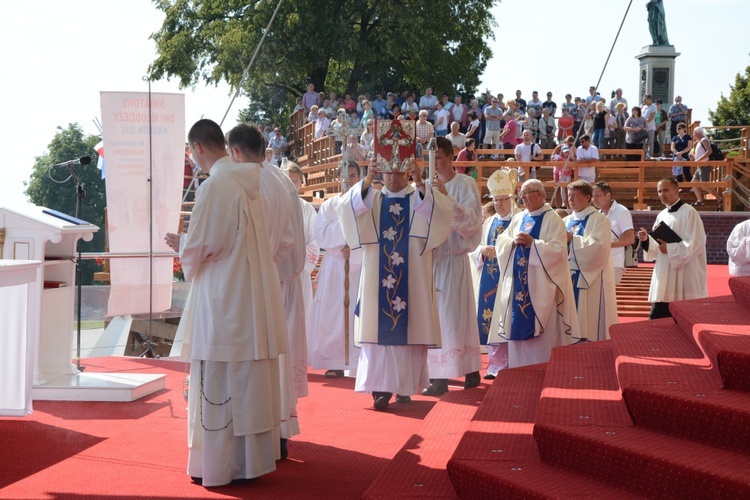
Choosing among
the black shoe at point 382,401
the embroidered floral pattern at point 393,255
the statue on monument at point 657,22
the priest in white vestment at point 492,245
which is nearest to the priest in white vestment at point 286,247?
the black shoe at point 382,401

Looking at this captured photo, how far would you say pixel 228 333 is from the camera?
447cm

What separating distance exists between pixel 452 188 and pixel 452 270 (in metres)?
0.63

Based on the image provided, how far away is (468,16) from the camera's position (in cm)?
3206

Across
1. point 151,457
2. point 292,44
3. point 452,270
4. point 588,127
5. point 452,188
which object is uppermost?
point 292,44

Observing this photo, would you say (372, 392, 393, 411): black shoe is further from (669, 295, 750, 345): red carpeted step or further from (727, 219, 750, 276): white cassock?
(727, 219, 750, 276): white cassock

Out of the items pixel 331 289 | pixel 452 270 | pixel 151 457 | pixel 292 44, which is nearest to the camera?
pixel 151 457

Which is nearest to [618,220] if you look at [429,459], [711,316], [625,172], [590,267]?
[590,267]

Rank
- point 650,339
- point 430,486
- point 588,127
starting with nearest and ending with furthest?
point 430,486, point 650,339, point 588,127

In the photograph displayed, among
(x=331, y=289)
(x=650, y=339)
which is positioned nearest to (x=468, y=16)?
(x=331, y=289)

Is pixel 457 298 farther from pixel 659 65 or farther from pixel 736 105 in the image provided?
pixel 736 105

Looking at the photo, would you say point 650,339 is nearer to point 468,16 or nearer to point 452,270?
point 452,270

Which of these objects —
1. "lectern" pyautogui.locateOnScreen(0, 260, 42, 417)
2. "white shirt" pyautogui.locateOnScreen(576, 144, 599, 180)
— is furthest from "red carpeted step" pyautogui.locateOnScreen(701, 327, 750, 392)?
"white shirt" pyautogui.locateOnScreen(576, 144, 599, 180)

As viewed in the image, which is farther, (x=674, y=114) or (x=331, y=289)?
(x=674, y=114)

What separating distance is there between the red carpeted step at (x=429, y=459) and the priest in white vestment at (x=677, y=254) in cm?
320
